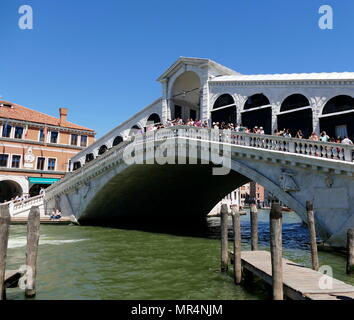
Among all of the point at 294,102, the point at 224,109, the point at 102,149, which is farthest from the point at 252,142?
the point at 102,149

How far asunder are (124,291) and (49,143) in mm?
23710

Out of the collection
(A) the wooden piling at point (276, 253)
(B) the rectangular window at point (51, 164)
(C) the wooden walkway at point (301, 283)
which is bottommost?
(C) the wooden walkway at point (301, 283)

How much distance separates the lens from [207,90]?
17984 mm

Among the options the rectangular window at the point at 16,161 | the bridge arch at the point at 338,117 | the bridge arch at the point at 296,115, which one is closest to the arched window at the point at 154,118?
the bridge arch at the point at 296,115

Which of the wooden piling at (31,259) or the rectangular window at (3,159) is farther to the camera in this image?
the rectangular window at (3,159)

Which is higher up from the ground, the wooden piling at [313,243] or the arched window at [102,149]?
the arched window at [102,149]

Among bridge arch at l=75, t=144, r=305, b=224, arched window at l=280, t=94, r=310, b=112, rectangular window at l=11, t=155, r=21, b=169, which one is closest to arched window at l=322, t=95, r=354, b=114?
arched window at l=280, t=94, r=310, b=112

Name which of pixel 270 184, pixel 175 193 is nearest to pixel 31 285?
pixel 270 184

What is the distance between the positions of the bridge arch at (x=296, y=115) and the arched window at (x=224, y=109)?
2692mm

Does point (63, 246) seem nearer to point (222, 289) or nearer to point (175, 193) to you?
point (222, 289)

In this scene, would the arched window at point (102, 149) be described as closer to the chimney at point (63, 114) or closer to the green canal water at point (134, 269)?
the chimney at point (63, 114)

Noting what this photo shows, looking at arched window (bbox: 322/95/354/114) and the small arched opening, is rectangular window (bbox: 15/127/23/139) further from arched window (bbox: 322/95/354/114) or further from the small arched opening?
arched window (bbox: 322/95/354/114)

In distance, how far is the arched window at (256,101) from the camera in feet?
51.0

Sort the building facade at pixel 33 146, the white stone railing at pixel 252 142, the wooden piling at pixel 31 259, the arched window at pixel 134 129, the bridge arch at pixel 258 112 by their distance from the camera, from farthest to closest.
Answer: the building facade at pixel 33 146
the arched window at pixel 134 129
the bridge arch at pixel 258 112
the white stone railing at pixel 252 142
the wooden piling at pixel 31 259
